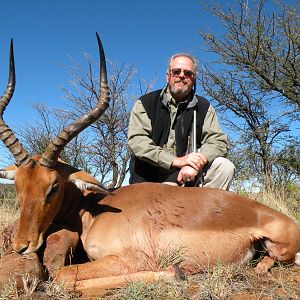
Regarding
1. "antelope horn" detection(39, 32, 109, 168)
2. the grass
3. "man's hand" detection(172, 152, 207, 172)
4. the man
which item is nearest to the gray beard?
the man

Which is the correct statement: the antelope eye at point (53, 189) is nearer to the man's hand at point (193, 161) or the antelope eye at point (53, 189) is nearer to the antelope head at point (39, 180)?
the antelope head at point (39, 180)

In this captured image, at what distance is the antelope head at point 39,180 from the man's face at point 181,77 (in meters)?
1.52

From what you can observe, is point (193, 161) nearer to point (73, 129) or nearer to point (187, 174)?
point (187, 174)

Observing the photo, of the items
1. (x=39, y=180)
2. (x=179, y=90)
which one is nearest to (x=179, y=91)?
(x=179, y=90)

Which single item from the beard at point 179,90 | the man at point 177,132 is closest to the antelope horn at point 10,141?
the man at point 177,132

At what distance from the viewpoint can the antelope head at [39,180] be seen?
3209mm

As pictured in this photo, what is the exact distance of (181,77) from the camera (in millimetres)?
5297

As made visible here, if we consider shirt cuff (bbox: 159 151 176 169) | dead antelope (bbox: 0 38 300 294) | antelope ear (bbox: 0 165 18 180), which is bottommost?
dead antelope (bbox: 0 38 300 294)

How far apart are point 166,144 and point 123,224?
6.43 feet

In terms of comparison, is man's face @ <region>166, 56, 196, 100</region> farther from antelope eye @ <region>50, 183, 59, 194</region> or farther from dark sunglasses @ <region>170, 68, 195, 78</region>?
antelope eye @ <region>50, 183, 59, 194</region>

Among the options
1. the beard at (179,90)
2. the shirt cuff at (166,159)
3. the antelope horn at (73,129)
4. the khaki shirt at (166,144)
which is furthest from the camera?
the beard at (179,90)

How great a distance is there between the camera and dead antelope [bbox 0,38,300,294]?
3.22 metres

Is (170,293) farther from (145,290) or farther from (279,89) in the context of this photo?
(279,89)

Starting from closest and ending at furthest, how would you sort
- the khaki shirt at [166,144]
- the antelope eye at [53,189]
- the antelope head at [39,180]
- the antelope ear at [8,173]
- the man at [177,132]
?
1. the antelope head at [39,180]
2. the antelope eye at [53,189]
3. the antelope ear at [8,173]
4. the khaki shirt at [166,144]
5. the man at [177,132]
